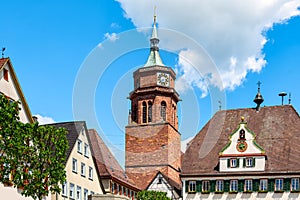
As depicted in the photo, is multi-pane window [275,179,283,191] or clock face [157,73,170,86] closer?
multi-pane window [275,179,283,191]

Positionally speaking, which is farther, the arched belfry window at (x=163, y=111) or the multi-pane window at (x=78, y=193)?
the arched belfry window at (x=163, y=111)

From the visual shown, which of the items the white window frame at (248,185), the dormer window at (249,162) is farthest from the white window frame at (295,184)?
the dormer window at (249,162)

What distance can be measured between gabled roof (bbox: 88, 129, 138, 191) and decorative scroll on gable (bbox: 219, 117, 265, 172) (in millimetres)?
11626

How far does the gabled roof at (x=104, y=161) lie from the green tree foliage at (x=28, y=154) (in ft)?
78.3

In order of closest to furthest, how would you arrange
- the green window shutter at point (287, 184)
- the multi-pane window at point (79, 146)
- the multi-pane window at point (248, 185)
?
the multi-pane window at point (79, 146) → the green window shutter at point (287, 184) → the multi-pane window at point (248, 185)

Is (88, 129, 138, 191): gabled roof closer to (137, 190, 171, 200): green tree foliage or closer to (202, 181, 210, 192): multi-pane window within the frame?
(137, 190, 171, 200): green tree foliage

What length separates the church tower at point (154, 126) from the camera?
265 ft

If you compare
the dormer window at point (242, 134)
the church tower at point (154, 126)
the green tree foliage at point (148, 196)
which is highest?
the church tower at point (154, 126)

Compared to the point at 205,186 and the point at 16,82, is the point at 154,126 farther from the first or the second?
the point at 16,82

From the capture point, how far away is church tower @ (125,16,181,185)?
8069 centimetres

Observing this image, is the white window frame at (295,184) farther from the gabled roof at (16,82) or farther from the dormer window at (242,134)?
the gabled roof at (16,82)

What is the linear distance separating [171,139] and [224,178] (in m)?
19.2

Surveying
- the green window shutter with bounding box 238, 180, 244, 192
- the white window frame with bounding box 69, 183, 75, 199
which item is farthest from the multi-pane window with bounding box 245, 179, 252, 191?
the white window frame with bounding box 69, 183, 75, 199

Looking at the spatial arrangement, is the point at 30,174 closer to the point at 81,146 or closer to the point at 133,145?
the point at 81,146
